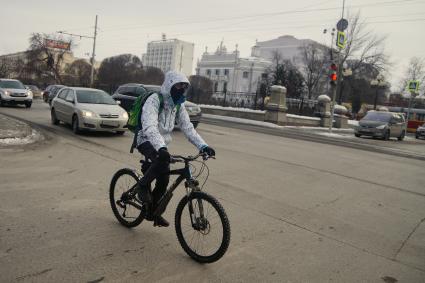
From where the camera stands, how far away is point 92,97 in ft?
44.6

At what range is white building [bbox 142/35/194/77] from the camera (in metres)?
116

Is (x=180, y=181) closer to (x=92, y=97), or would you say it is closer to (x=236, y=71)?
(x=92, y=97)

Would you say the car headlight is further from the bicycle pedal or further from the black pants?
the black pants

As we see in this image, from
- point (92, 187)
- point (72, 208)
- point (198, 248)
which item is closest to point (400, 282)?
point (198, 248)

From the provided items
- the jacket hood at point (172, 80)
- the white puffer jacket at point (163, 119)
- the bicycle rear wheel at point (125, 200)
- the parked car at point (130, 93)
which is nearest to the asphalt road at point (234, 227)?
the bicycle rear wheel at point (125, 200)

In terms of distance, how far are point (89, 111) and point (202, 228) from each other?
30.8 ft

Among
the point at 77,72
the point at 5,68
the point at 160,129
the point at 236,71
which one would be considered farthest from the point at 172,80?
the point at 236,71

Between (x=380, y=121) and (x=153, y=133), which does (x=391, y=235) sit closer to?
(x=153, y=133)

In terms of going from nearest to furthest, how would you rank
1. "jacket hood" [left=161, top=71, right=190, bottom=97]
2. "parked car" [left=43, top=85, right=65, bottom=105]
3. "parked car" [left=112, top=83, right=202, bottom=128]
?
"jacket hood" [left=161, top=71, right=190, bottom=97] < "parked car" [left=112, top=83, right=202, bottom=128] < "parked car" [left=43, top=85, right=65, bottom=105]

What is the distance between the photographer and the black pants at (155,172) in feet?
13.5

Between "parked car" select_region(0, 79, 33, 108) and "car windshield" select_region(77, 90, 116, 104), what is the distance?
972 cm

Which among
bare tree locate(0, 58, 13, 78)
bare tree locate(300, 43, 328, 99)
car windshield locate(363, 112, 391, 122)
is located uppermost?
bare tree locate(300, 43, 328, 99)

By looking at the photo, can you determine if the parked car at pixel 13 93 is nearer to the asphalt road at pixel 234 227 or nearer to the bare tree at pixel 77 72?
the asphalt road at pixel 234 227

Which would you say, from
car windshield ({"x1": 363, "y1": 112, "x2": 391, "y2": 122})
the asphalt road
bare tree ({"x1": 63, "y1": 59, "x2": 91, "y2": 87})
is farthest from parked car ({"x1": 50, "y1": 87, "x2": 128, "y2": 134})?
bare tree ({"x1": 63, "y1": 59, "x2": 91, "y2": 87})
